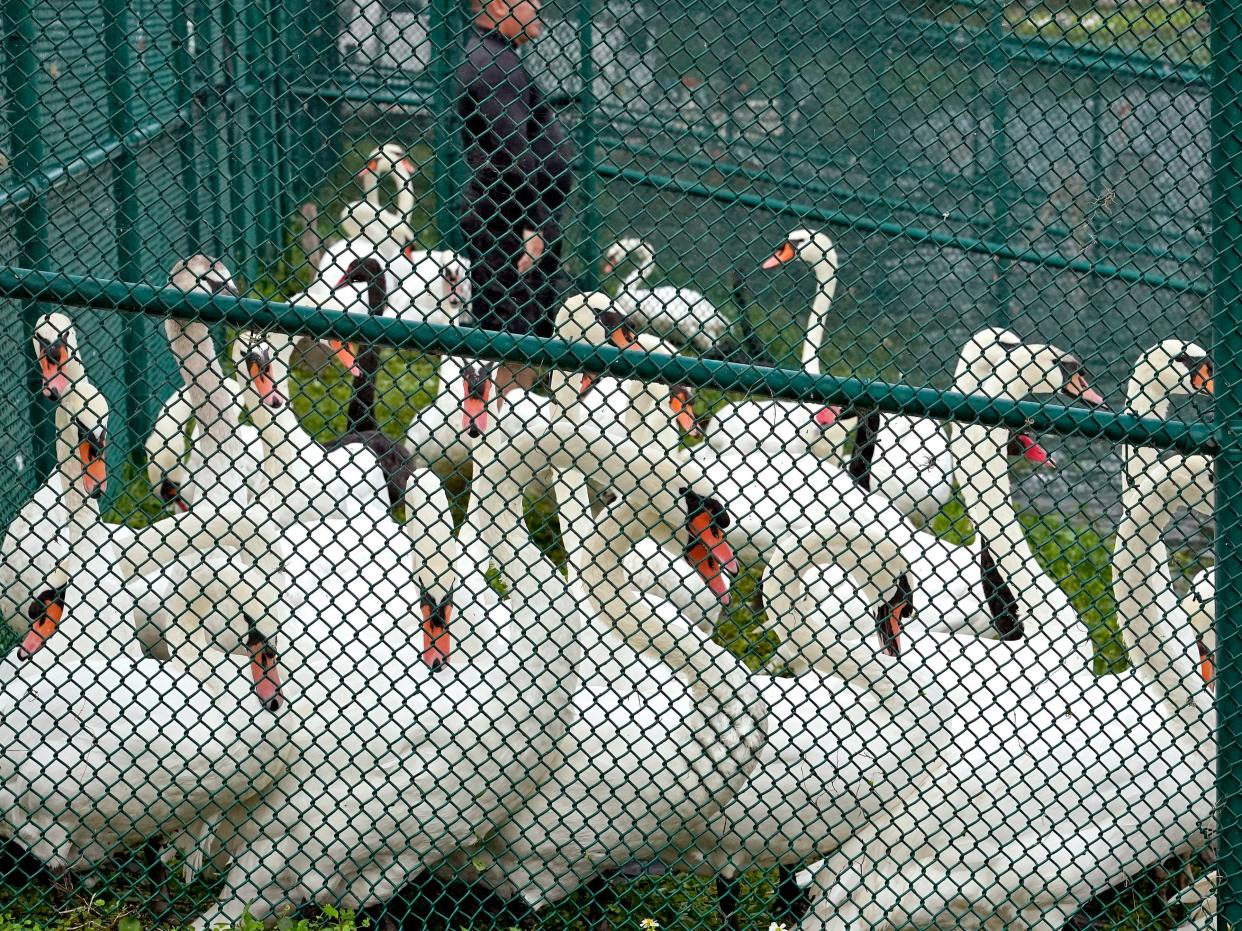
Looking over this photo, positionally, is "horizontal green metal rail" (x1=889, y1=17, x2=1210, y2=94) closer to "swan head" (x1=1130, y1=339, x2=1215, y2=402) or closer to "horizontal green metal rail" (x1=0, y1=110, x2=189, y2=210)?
"swan head" (x1=1130, y1=339, x2=1215, y2=402)

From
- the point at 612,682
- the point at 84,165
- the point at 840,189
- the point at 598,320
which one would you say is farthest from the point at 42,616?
the point at 840,189

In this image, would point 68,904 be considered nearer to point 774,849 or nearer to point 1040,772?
point 774,849

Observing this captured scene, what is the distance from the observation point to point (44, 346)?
457cm

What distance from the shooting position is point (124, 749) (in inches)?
143

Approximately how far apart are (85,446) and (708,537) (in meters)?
1.74

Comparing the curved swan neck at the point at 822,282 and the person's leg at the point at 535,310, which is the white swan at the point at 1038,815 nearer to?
the curved swan neck at the point at 822,282

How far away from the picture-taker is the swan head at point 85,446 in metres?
4.35

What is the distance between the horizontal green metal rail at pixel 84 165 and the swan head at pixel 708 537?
5.07ft

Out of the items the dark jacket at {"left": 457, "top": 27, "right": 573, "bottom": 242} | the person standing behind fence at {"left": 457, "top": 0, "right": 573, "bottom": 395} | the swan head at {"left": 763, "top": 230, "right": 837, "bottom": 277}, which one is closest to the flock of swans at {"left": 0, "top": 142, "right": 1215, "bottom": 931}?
the person standing behind fence at {"left": 457, "top": 0, "right": 573, "bottom": 395}

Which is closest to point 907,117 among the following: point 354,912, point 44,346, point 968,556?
point 968,556

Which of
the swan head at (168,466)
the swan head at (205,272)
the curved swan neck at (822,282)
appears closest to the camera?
the swan head at (205,272)

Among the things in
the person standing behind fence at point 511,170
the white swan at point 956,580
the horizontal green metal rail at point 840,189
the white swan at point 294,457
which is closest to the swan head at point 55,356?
the white swan at point 294,457

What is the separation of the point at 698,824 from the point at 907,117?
6034 millimetres

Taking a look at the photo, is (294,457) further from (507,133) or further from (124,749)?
(507,133)
